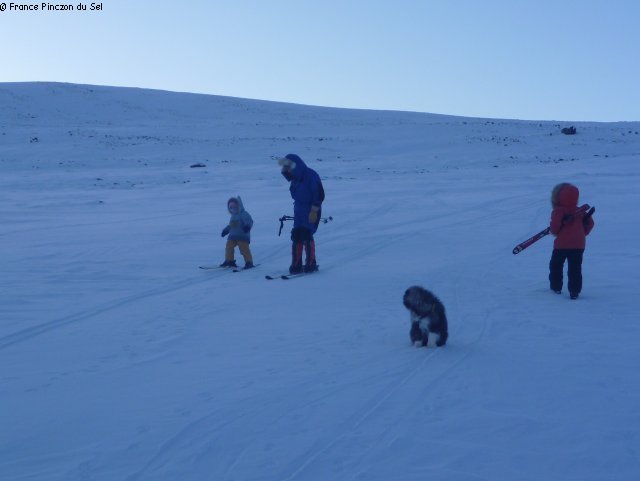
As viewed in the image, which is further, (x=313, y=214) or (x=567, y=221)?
(x=313, y=214)

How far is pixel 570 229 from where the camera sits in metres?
8.73

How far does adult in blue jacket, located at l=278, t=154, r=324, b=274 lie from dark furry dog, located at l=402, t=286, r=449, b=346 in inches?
166

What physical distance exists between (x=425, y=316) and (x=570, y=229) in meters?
3.08

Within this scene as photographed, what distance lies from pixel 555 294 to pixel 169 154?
84.0 ft

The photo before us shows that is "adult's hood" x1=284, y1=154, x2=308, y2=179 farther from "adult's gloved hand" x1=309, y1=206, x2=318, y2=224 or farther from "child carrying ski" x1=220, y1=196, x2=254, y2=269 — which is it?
"child carrying ski" x1=220, y1=196, x2=254, y2=269

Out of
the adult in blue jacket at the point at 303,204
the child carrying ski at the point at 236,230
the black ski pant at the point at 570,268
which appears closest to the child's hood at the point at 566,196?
the black ski pant at the point at 570,268

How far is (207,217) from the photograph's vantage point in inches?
669

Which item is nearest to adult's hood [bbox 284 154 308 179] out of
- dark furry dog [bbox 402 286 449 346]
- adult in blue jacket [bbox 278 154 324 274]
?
adult in blue jacket [bbox 278 154 324 274]

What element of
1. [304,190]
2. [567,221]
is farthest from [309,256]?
[567,221]

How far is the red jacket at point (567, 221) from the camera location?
8688 mm

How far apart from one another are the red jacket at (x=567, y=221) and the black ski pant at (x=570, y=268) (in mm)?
69

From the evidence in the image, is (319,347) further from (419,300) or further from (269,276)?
(269,276)

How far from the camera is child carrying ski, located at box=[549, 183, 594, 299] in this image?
8.66 metres

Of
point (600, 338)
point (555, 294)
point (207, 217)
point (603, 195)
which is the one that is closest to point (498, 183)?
point (603, 195)
